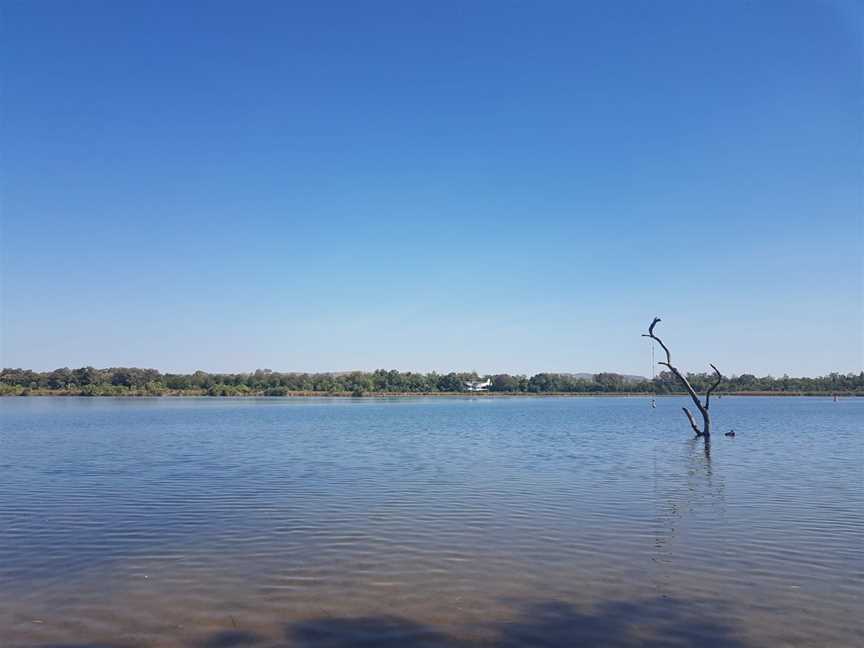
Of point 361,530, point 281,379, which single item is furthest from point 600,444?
point 281,379

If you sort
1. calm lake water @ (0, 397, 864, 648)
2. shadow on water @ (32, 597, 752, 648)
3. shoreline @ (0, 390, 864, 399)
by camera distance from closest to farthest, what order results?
1. shadow on water @ (32, 597, 752, 648)
2. calm lake water @ (0, 397, 864, 648)
3. shoreline @ (0, 390, 864, 399)

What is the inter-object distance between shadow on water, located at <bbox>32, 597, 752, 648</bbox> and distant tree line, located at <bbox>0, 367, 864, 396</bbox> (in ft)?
353

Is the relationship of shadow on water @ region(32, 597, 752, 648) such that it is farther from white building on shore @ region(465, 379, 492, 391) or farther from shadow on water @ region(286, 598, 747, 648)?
white building on shore @ region(465, 379, 492, 391)

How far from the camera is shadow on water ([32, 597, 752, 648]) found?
6637 millimetres

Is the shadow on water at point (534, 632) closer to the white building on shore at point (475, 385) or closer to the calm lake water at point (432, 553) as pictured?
the calm lake water at point (432, 553)

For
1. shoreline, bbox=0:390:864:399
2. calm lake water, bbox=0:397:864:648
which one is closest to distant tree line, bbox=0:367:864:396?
shoreline, bbox=0:390:864:399

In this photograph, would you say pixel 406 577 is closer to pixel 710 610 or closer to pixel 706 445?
pixel 710 610

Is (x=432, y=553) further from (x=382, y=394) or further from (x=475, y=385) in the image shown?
(x=475, y=385)

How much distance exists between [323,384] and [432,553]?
455 ft

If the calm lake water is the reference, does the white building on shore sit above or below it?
above

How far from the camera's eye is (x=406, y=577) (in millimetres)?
9023

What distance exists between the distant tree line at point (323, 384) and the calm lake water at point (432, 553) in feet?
323

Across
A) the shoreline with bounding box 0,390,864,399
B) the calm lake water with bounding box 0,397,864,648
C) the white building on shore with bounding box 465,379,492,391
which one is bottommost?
the calm lake water with bounding box 0,397,864,648

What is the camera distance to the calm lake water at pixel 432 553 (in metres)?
7.13
